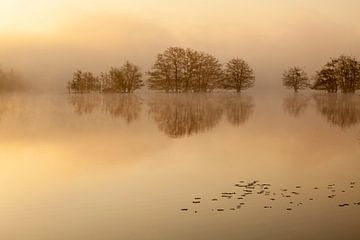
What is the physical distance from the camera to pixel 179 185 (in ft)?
34.3

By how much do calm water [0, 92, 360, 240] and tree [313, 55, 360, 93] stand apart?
50.0 metres

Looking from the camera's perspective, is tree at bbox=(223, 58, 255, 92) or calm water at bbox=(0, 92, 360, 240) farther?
tree at bbox=(223, 58, 255, 92)

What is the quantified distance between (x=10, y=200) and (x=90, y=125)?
1477 centimetres

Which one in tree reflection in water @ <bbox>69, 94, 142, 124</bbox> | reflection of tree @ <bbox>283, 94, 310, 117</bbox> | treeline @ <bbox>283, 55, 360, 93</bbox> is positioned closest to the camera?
tree reflection in water @ <bbox>69, 94, 142, 124</bbox>

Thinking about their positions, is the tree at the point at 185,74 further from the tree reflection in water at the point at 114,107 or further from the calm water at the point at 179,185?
the calm water at the point at 179,185

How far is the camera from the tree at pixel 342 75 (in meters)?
67.7

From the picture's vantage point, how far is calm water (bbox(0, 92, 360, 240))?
7.61 m

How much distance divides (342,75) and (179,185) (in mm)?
61815

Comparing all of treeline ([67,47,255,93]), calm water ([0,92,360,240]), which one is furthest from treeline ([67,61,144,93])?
calm water ([0,92,360,240])

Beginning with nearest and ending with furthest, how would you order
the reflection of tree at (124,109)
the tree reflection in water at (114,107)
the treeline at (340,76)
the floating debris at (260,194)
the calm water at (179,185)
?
the calm water at (179,185) < the floating debris at (260,194) < the reflection of tree at (124,109) < the tree reflection in water at (114,107) < the treeline at (340,76)

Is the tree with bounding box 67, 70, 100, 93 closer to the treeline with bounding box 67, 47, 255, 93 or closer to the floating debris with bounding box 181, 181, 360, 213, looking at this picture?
the treeline with bounding box 67, 47, 255, 93

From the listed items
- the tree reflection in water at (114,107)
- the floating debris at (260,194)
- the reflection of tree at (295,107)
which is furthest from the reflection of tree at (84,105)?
the floating debris at (260,194)

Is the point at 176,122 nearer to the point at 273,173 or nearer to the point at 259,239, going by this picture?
the point at 273,173

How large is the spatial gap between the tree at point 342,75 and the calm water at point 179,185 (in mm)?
50044
